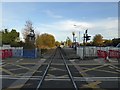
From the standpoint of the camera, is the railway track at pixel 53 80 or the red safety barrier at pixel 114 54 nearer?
the railway track at pixel 53 80

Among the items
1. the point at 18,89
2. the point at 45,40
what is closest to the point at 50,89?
the point at 18,89

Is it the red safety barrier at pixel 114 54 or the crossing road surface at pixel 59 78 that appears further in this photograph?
the red safety barrier at pixel 114 54

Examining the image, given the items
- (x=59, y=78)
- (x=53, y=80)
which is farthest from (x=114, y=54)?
(x=53, y=80)

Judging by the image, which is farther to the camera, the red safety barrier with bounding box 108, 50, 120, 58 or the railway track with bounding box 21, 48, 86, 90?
the red safety barrier with bounding box 108, 50, 120, 58

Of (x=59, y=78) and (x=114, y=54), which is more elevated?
(x=114, y=54)

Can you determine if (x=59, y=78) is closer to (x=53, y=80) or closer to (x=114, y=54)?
(x=53, y=80)

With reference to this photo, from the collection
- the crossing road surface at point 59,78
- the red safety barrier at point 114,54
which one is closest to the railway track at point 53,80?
the crossing road surface at point 59,78

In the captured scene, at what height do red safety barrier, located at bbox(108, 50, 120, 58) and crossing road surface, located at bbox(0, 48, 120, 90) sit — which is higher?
red safety barrier, located at bbox(108, 50, 120, 58)

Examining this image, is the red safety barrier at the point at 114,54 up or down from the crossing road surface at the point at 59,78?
up

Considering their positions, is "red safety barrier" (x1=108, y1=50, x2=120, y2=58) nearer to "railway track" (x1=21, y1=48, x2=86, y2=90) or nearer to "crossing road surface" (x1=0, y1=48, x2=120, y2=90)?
"crossing road surface" (x1=0, y1=48, x2=120, y2=90)

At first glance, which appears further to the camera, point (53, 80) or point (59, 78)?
point (59, 78)

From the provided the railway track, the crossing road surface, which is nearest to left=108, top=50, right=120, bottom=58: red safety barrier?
the crossing road surface

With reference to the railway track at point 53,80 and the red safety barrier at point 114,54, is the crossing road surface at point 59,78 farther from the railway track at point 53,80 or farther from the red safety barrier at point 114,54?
the red safety barrier at point 114,54

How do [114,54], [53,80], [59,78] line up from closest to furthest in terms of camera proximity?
[53,80] → [59,78] → [114,54]
